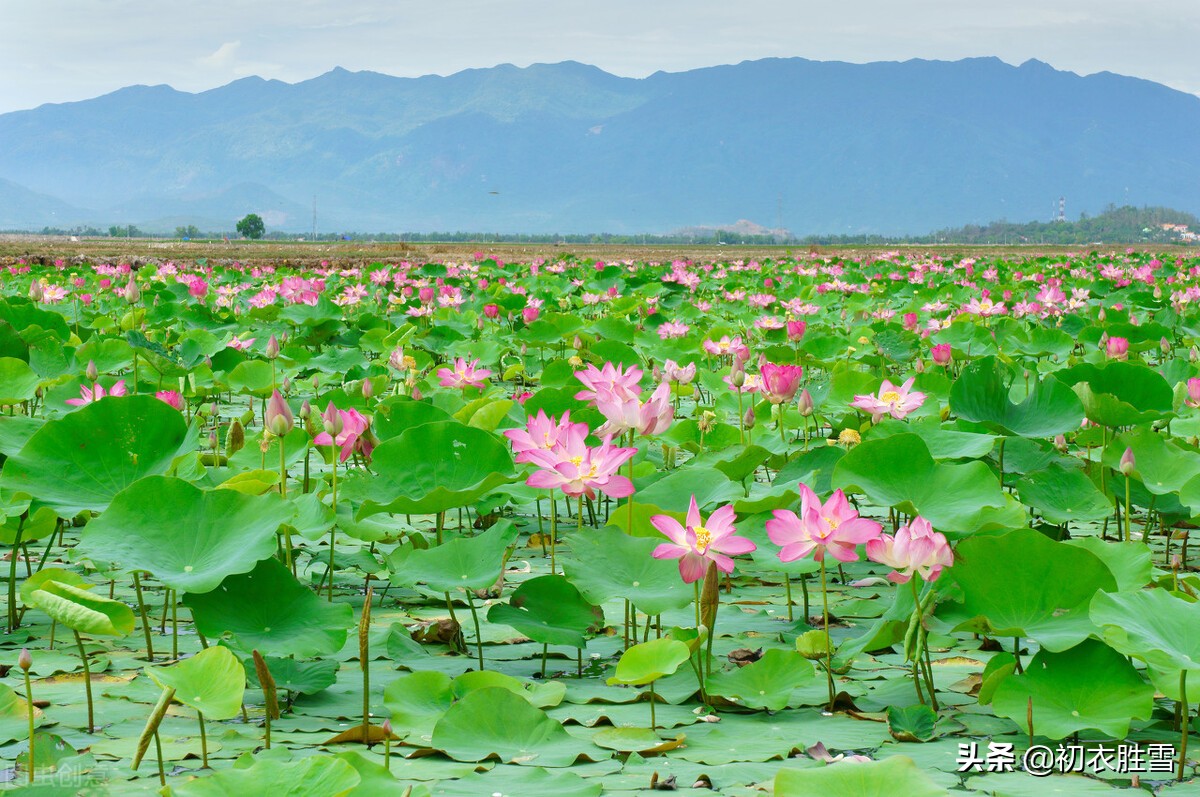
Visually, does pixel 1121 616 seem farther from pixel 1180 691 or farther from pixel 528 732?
pixel 528 732

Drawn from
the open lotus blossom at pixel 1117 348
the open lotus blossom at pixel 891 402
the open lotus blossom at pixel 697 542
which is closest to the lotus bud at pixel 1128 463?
the open lotus blossom at pixel 891 402

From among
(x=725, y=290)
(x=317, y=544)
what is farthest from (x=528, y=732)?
(x=725, y=290)

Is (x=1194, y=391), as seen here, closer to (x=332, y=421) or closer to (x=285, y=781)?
(x=332, y=421)

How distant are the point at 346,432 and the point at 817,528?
1.35 metres

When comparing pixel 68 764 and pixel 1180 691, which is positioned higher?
pixel 1180 691

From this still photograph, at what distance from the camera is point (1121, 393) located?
345 cm

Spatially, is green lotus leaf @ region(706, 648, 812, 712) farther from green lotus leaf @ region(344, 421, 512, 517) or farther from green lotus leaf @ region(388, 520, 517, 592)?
green lotus leaf @ region(344, 421, 512, 517)

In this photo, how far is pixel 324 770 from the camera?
4.01 feet

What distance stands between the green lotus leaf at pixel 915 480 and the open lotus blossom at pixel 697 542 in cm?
62

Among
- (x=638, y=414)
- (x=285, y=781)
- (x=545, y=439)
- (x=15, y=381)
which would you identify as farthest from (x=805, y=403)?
(x=15, y=381)

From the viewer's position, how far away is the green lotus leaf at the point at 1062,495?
274 cm

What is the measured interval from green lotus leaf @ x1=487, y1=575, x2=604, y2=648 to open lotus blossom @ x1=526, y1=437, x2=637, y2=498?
0.20 metres

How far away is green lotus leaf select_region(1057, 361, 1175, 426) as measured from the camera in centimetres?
317

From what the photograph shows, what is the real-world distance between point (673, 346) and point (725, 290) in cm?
540
